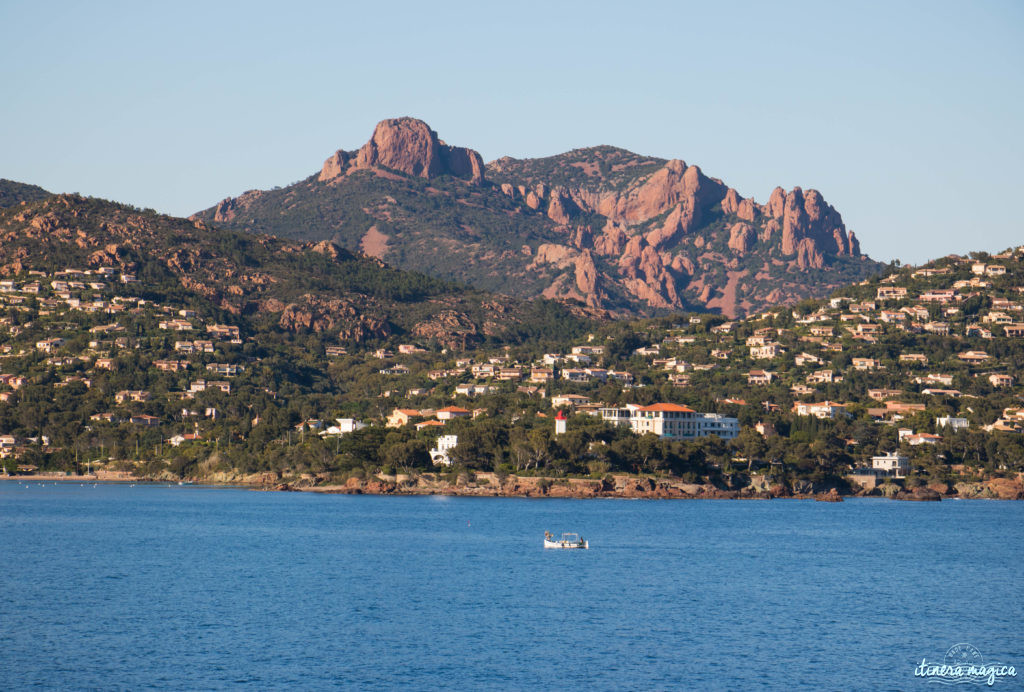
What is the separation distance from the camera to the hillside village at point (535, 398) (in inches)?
4592

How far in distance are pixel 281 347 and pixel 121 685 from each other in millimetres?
161643

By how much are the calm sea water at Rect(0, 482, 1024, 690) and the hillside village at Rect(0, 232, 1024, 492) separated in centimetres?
2736

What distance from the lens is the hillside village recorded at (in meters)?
117

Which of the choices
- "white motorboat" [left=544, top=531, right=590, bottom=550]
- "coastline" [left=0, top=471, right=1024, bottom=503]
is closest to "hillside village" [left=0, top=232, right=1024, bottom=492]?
"coastline" [left=0, top=471, right=1024, bottom=503]

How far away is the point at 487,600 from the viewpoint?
5116cm

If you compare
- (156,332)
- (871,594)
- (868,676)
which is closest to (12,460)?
(156,332)

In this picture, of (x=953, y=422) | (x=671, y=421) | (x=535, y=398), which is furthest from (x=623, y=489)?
(x=953, y=422)

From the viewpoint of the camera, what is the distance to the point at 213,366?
6619 inches

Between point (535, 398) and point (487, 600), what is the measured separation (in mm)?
98879

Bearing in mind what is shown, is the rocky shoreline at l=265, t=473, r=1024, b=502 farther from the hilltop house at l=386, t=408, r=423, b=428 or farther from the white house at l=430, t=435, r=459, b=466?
the hilltop house at l=386, t=408, r=423, b=428

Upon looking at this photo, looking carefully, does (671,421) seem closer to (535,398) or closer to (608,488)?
(608,488)

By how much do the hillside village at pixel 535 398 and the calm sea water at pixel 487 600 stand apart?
27.4m

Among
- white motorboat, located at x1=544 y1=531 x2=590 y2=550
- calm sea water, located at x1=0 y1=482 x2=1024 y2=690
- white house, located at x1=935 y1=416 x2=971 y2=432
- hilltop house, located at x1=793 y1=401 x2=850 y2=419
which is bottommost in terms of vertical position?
calm sea water, located at x1=0 y1=482 x2=1024 y2=690

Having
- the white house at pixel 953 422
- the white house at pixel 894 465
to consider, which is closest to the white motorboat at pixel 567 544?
the white house at pixel 894 465
